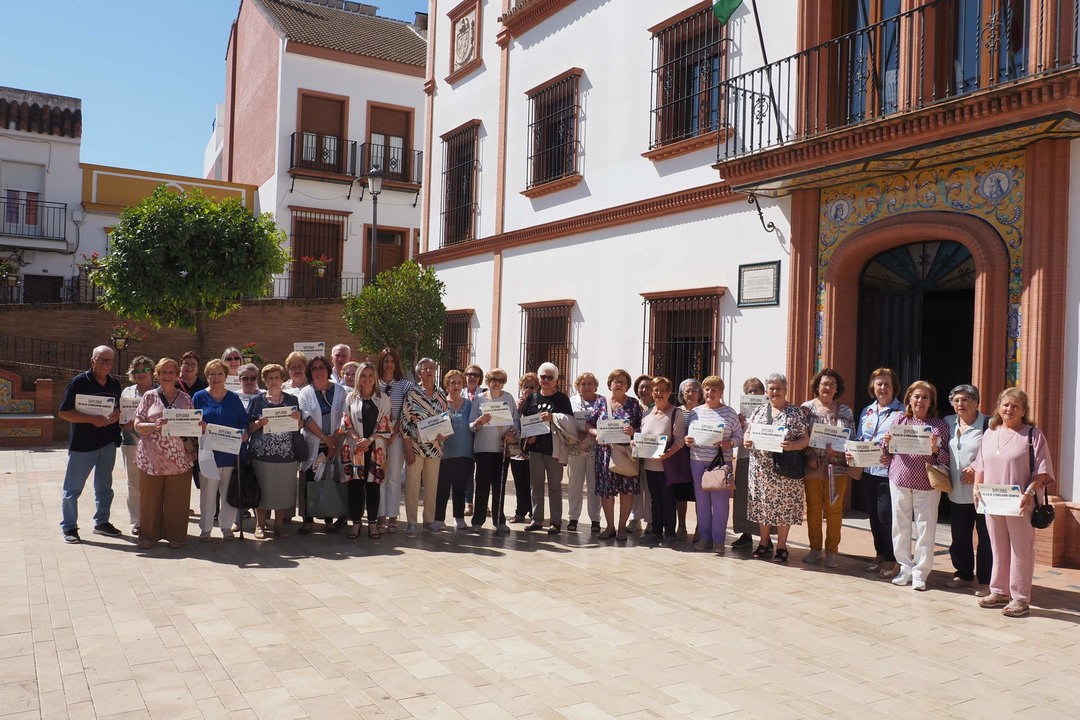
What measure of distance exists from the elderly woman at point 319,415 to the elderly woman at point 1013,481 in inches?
216

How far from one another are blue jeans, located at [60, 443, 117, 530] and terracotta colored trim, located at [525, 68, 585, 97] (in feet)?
29.1

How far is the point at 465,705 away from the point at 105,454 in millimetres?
5331

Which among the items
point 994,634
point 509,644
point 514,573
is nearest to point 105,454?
point 514,573

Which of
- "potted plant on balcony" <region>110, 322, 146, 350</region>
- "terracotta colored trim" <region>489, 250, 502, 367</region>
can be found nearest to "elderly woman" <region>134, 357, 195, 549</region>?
"terracotta colored trim" <region>489, 250, 502, 367</region>

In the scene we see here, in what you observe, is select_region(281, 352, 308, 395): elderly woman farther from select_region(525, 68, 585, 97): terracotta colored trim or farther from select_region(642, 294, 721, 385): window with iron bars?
select_region(525, 68, 585, 97): terracotta colored trim

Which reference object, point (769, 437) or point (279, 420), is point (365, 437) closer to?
point (279, 420)

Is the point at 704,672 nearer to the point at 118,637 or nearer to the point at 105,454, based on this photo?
the point at 118,637

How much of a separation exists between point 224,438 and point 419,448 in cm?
176

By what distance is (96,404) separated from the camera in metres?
7.82

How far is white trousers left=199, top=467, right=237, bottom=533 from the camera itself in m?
7.77

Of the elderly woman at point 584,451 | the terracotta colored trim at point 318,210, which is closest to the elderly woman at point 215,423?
the elderly woman at point 584,451

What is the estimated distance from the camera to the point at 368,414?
8.11m

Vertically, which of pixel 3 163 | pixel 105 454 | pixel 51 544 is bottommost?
pixel 51 544

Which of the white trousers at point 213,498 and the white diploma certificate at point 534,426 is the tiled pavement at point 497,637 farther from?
the white diploma certificate at point 534,426
